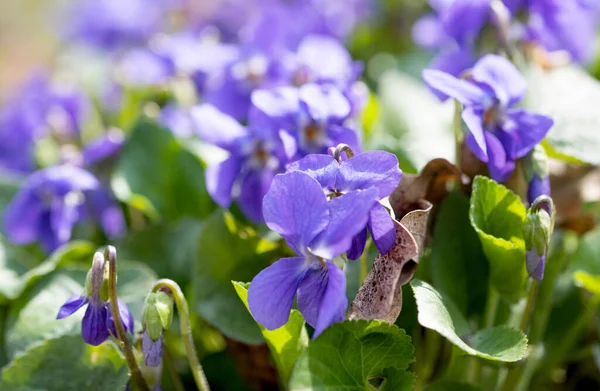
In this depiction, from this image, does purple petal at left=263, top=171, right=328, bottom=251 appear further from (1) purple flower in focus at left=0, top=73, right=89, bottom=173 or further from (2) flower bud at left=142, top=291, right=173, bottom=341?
(1) purple flower in focus at left=0, top=73, right=89, bottom=173

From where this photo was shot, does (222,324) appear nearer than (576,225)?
Yes

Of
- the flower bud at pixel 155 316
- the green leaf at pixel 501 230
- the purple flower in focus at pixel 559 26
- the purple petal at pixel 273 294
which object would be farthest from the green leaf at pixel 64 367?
the purple flower in focus at pixel 559 26

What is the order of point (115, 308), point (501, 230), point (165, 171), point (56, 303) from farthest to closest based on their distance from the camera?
1. point (165, 171)
2. point (56, 303)
3. point (501, 230)
4. point (115, 308)

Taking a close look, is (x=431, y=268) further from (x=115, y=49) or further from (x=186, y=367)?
(x=115, y=49)

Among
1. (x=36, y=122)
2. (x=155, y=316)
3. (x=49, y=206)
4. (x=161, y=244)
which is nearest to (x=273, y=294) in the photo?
(x=155, y=316)

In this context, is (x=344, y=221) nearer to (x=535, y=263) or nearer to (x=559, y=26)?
(x=535, y=263)

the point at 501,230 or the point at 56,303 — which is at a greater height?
the point at 501,230

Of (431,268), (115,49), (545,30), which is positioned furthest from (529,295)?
(115,49)
